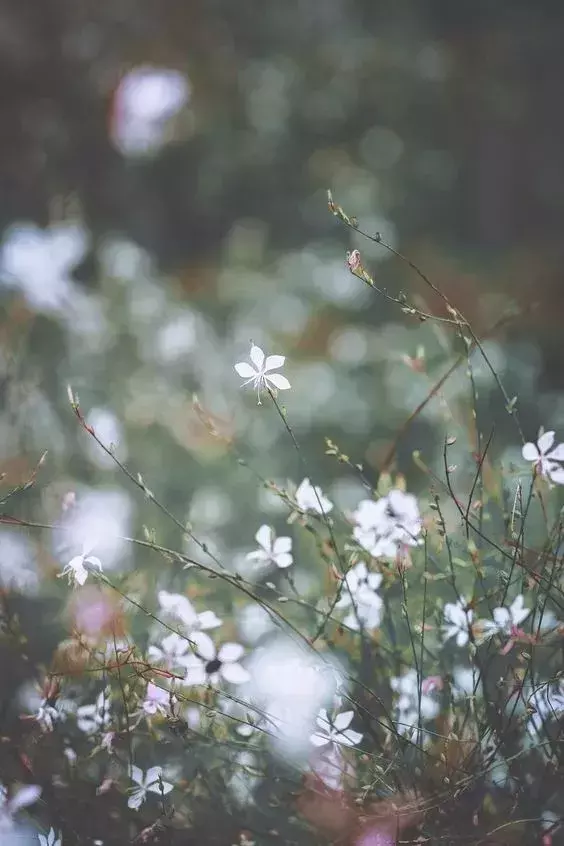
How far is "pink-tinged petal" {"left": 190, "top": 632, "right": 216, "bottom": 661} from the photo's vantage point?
1.92ft

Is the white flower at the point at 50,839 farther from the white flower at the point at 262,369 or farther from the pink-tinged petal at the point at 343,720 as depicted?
the white flower at the point at 262,369

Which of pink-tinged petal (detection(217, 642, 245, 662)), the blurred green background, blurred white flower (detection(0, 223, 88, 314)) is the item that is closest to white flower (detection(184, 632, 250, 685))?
pink-tinged petal (detection(217, 642, 245, 662))

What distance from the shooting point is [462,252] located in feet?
5.62

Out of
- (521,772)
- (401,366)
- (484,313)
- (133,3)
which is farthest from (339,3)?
(521,772)

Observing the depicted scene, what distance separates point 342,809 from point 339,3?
180 centimetres

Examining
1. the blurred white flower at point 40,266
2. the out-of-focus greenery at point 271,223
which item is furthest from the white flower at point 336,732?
the blurred white flower at point 40,266

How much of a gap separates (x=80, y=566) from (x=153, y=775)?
0.17 m

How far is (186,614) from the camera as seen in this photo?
590 millimetres

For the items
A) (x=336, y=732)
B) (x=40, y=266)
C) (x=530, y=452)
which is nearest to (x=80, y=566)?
(x=336, y=732)

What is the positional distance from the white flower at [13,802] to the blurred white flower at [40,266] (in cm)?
92

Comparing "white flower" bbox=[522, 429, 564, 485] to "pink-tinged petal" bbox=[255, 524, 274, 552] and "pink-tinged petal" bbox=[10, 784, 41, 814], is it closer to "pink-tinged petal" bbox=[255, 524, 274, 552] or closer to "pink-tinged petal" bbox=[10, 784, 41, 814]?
"pink-tinged petal" bbox=[255, 524, 274, 552]

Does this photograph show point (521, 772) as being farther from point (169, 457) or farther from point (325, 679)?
point (169, 457)

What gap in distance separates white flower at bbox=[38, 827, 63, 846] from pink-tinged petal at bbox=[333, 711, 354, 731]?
215 mm

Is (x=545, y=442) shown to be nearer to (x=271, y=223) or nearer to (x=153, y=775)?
(x=153, y=775)
